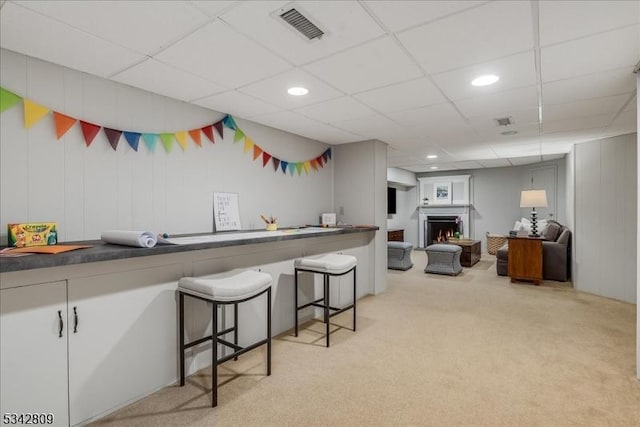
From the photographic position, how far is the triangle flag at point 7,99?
1.96 m

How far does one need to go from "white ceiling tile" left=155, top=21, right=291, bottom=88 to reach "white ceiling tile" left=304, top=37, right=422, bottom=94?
31 cm

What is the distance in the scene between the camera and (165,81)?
8.12 ft

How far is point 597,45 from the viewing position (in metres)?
1.97

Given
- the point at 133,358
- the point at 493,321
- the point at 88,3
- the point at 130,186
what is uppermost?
the point at 88,3

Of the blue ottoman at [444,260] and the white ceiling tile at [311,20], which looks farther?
the blue ottoman at [444,260]

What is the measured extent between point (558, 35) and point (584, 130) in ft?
10.2

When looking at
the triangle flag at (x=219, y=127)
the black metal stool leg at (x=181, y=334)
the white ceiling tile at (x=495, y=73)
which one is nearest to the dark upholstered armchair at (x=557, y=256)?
the white ceiling tile at (x=495, y=73)

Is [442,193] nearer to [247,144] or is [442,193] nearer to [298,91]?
[247,144]

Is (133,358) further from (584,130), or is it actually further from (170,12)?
(584,130)

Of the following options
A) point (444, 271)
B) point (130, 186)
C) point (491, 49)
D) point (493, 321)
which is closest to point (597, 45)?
point (491, 49)

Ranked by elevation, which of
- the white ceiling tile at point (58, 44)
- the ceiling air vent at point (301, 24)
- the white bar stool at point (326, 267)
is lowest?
the white bar stool at point (326, 267)

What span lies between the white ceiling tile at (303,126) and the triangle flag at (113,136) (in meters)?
1.39

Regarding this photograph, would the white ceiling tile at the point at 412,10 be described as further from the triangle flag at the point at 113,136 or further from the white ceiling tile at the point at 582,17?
the triangle flag at the point at 113,136

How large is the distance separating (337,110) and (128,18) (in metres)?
1.97
